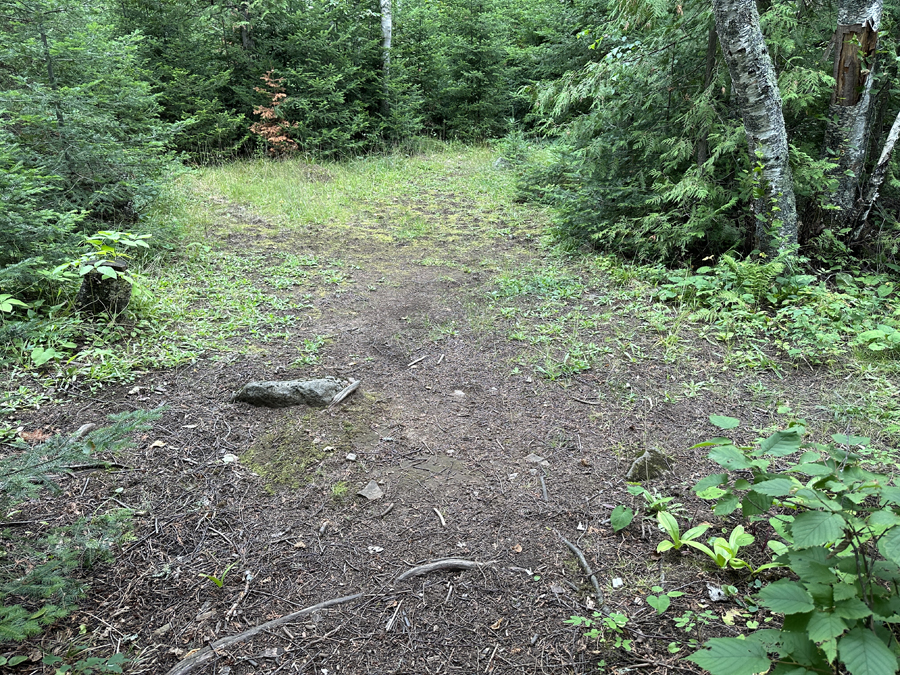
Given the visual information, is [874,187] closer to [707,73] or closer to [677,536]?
[707,73]

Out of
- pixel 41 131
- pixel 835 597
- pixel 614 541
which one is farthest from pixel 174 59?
pixel 835 597

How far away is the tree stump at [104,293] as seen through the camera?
4.25 m

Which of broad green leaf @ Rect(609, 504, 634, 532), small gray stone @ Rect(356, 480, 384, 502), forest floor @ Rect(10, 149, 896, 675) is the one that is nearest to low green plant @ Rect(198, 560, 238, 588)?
forest floor @ Rect(10, 149, 896, 675)

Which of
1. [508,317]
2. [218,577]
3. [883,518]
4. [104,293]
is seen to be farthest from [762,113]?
[104,293]

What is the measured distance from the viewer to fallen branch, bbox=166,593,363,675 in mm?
1952

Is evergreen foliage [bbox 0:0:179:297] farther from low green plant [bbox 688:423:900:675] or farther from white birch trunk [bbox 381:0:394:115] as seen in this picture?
white birch trunk [bbox 381:0:394:115]

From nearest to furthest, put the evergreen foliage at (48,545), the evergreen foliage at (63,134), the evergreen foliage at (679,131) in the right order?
1. the evergreen foliage at (48,545)
2. the evergreen foliage at (63,134)
3. the evergreen foliage at (679,131)

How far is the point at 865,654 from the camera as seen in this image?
1.25 meters

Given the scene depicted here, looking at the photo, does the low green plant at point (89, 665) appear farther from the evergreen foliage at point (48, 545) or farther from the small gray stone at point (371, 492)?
the small gray stone at point (371, 492)

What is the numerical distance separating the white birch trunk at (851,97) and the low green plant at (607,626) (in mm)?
5055

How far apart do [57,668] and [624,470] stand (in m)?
2.77

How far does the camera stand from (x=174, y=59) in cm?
1049

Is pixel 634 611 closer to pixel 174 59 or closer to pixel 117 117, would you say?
pixel 117 117

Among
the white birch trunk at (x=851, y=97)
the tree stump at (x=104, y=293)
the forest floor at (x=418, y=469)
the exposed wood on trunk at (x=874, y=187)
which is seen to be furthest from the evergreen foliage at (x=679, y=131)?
the tree stump at (x=104, y=293)
